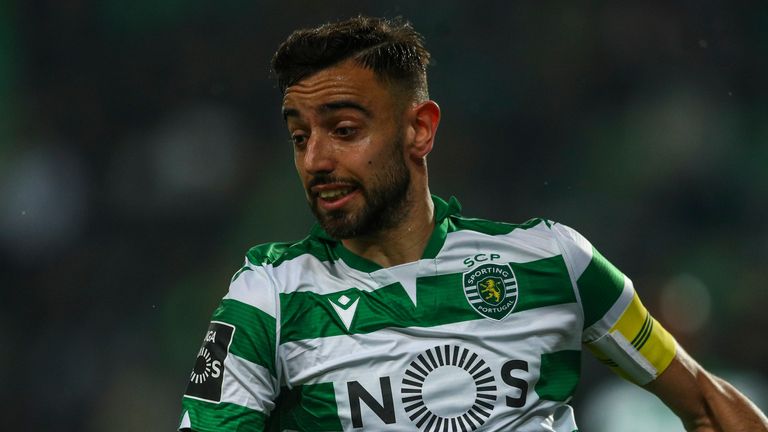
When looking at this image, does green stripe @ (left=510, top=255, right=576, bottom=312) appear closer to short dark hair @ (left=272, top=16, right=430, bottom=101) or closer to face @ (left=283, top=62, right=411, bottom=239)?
face @ (left=283, top=62, right=411, bottom=239)

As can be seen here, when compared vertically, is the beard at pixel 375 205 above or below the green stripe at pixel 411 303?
above

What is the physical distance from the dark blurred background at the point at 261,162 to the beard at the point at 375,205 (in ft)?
9.85

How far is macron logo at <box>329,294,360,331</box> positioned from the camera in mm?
2525

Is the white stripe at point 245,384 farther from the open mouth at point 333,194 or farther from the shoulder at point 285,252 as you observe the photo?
the open mouth at point 333,194

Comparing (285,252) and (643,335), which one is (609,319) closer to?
(643,335)

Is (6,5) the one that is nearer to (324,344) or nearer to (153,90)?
(153,90)

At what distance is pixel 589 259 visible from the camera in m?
2.68

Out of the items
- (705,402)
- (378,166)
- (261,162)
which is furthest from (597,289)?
(261,162)

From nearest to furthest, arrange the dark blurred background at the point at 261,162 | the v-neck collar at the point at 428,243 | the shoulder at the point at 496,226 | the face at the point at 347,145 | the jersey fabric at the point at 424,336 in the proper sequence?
the jersey fabric at the point at 424,336
the face at the point at 347,145
the v-neck collar at the point at 428,243
the shoulder at the point at 496,226
the dark blurred background at the point at 261,162

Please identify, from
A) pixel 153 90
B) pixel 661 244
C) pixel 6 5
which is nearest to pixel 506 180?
pixel 661 244

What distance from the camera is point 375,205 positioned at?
2607 mm

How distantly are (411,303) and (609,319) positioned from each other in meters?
0.56

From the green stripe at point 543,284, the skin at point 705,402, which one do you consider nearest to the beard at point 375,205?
the green stripe at point 543,284

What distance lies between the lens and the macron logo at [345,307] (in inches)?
99.4
